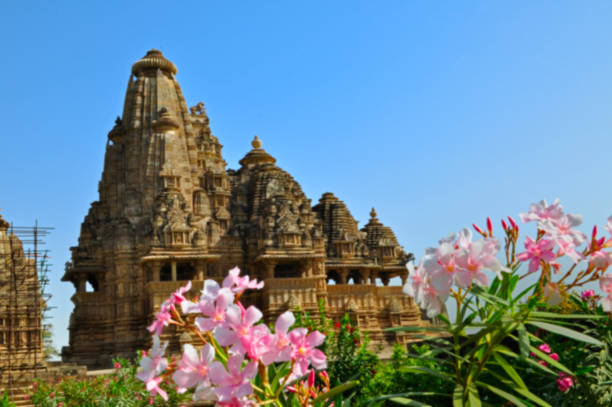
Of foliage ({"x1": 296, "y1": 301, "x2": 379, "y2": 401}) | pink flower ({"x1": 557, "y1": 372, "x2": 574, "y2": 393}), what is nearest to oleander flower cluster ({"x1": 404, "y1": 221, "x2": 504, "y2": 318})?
pink flower ({"x1": 557, "y1": 372, "x2": 574, "y2": 393})

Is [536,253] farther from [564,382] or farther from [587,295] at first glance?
[587,295]

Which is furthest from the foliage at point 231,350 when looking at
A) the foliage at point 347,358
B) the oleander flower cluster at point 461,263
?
the foliage at point 347,358

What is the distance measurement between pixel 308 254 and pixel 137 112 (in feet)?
41.3

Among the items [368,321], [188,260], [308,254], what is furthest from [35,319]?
[368,321]

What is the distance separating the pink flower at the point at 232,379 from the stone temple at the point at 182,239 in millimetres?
26827

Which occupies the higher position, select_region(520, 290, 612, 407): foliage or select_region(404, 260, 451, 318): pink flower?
select_region(404, 260, 451, 318): pink flower

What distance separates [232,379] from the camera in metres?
2.88

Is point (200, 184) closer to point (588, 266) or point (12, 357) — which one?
point (12, 357)

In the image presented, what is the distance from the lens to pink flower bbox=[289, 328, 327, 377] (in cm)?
302

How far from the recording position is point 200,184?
36.8 metres

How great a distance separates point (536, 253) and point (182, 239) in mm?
28872

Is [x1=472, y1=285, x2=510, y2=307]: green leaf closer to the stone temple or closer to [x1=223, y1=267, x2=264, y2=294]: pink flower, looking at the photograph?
[x1=223, y1=267, x2=264, y2=294]: pink flower

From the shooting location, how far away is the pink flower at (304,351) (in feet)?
9.92

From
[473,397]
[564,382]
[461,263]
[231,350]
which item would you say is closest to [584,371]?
[564,382]
